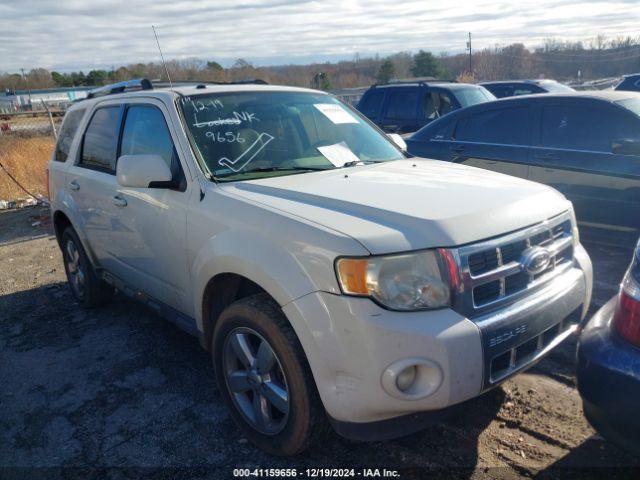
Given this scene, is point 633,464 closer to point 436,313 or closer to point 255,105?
point 436,313

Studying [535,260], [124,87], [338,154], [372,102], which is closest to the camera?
[535,260]

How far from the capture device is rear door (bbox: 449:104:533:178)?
230 inches

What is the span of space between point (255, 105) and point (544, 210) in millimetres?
2011

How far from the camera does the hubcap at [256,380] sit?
2717 millimetres

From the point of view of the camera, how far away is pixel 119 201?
392 cm

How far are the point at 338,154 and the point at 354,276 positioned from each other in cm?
162

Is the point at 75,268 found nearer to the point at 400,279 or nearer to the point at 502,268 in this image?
the point at 400,279

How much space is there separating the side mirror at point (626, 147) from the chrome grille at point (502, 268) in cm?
270

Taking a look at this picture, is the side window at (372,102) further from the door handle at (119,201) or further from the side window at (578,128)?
the door handle at (119,201)

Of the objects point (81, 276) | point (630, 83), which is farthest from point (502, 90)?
point (81, 276)

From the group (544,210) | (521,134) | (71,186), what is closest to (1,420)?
(71,186)

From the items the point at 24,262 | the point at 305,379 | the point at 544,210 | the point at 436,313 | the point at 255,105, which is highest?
the point at 255,105

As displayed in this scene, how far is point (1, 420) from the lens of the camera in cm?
342

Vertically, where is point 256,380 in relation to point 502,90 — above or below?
below
